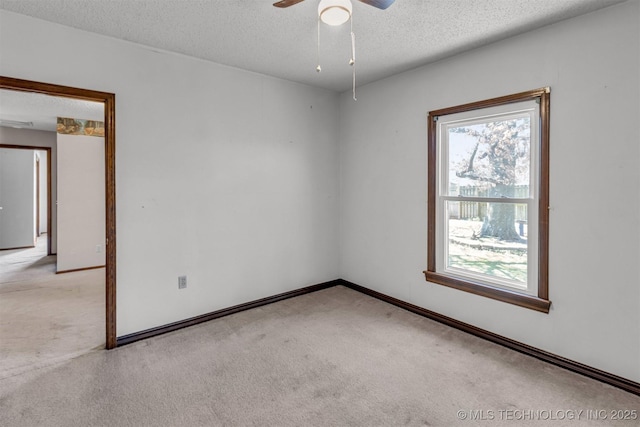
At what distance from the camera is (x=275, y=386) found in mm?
2219

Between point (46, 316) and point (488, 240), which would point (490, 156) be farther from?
point (46, 316)

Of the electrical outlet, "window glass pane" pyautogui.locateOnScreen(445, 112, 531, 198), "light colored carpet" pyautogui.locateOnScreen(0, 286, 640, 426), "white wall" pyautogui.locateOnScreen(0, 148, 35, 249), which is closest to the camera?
"light colored carpet" pyautogui.locateOnScreen(0, 286, 640, 426)

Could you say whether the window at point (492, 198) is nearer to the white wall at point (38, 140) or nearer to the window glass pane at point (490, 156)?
the window glass pane at point (490, 156)

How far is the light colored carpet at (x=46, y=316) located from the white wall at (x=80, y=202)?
1.07ft

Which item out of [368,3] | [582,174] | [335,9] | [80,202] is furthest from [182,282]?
[80,202]

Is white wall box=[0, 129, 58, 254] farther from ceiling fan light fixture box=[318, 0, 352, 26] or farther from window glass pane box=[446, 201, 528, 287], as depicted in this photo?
window glass pane box=[446, 201, 528, 287]

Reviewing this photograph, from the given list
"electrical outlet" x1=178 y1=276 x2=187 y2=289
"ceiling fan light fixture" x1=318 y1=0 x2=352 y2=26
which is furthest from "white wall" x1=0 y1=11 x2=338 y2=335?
"ceiling fan light fixture" x1=318 y1=0 x2=352 y2=26

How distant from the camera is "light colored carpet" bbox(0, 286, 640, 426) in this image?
6.31 ft

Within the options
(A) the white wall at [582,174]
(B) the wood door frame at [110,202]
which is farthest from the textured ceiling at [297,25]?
(B) the wood door frame at [110,202]

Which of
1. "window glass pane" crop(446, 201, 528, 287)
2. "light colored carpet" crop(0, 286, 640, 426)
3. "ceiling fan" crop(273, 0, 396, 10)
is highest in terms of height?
"ceiling fan" crop(273, 0, 396, 10)

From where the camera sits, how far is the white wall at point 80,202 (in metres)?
5.30

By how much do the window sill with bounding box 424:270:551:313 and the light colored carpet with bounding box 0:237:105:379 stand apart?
3071mm

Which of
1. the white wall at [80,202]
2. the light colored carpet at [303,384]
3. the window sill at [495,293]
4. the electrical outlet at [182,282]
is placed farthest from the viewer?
the white wall at [80,202]

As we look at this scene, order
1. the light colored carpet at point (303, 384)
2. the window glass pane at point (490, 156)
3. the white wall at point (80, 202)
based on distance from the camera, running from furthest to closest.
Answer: the white wall at point (80, 202) < the window glass pane at point (490, 156) < the light colored carpet at point (303, 384)
